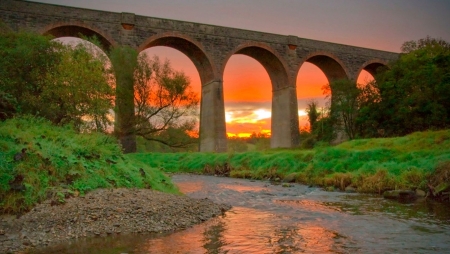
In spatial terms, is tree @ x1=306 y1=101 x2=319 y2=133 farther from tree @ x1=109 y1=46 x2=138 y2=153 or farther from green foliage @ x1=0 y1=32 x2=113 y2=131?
green foliage @ x1=0 y1=32 x2=113 y2=131

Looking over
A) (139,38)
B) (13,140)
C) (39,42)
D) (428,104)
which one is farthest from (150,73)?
(13,140)

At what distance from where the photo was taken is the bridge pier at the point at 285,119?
3375 cm

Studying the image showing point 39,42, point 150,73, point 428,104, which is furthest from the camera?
point 150,73

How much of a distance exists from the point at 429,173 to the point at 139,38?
22337 millimetres

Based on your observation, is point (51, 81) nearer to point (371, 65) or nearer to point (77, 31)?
point (77, 31)

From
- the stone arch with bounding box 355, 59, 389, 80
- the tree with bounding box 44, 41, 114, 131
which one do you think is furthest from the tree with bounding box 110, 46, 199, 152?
the stone arch with bounding box 355, 59, 389, 80

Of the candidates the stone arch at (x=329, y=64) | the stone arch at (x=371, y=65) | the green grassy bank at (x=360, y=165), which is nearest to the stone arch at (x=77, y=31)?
the green grassy bank at (x=360, y=165)

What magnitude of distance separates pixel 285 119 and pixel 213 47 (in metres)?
8.72

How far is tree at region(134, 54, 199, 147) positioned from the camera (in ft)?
103

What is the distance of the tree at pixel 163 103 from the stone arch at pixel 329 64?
11.9 m

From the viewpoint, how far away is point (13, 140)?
9164 mm

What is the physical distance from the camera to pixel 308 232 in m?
7.65

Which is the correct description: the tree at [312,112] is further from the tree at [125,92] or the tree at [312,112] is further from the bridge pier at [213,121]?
the tree at [125,92]

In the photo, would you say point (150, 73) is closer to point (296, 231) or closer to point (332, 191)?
point (332, 191)
